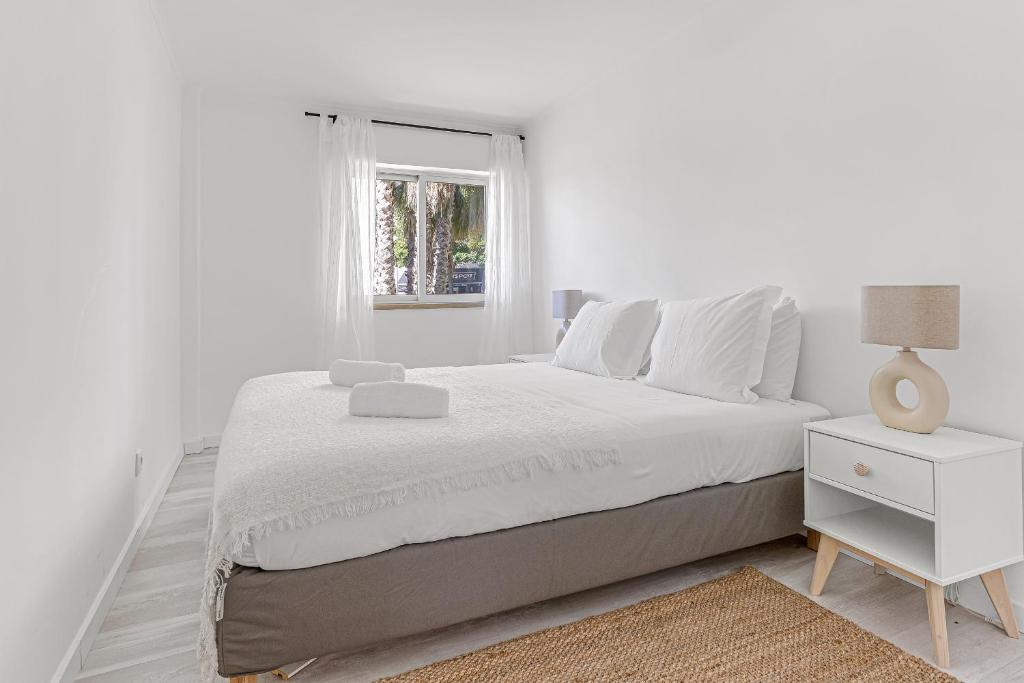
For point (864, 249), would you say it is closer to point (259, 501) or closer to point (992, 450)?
point (992, 450)

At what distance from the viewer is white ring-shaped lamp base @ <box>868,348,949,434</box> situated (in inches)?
69.7

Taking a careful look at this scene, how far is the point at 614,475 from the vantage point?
184 cm

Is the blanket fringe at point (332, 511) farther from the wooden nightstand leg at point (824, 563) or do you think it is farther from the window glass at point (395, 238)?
the window glass at point (395, 238)

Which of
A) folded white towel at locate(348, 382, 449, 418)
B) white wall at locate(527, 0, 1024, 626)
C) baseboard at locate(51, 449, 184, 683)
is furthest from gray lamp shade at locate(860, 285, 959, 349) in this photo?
baseboard at locate(51, 449, 184, 683)

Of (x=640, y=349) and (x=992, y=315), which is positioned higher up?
(x=992, y=315)

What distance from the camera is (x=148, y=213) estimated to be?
279cm

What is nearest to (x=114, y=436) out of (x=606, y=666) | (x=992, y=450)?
(x=606, y=666)

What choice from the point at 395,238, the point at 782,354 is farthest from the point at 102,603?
the point at 395,238

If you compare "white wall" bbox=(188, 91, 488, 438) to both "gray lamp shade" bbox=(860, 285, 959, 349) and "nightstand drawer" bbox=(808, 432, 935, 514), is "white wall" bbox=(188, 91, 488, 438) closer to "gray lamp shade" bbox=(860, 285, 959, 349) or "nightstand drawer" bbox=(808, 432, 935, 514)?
"nightstand drawer" bbox=(808, 432, 935, 514)

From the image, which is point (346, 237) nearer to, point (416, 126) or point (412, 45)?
point (416, 126)

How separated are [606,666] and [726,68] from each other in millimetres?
2765

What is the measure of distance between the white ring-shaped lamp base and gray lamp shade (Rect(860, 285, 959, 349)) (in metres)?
0.11

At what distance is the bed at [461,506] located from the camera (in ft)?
4.55

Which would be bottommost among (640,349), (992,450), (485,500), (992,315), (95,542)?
(95,542)
